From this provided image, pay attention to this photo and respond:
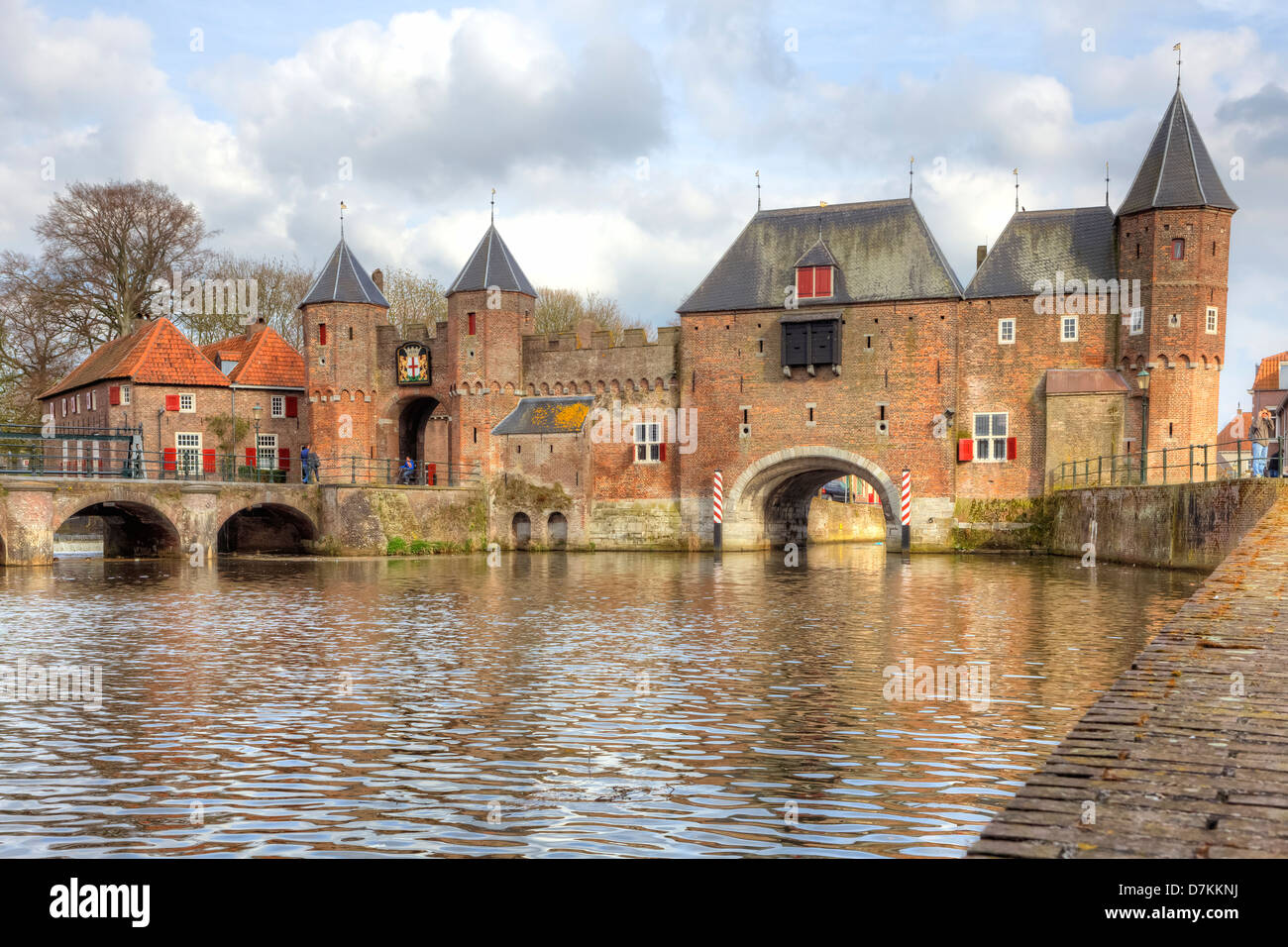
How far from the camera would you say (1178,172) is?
109 ft

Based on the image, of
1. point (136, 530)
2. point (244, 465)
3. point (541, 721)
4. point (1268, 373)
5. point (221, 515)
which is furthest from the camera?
point (1268, 373)

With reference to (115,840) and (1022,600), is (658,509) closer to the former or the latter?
(1022,600)

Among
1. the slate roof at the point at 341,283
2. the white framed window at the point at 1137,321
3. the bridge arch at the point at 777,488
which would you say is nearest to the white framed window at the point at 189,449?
the slate roof at the point at 341,283

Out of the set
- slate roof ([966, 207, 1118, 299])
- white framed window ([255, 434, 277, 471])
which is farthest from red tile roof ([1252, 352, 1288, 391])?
white framed window ([255, 434, 277, 471])

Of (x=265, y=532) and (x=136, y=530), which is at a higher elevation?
(x=136, y=530)

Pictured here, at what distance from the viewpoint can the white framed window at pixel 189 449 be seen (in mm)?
41281

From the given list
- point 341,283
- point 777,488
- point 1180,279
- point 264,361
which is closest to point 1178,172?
point 1180,279

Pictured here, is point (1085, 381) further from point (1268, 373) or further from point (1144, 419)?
point (1268, 373)

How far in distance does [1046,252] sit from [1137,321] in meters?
3.67

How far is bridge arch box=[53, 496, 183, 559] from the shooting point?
30673 mm

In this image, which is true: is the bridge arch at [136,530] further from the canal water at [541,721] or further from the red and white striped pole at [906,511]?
the red and white striped pole at [906,511]

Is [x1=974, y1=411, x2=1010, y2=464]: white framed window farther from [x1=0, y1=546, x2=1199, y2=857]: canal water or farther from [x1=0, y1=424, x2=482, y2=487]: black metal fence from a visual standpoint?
[x1=0, y1=546, x2=1199, y2=857]: canal water
